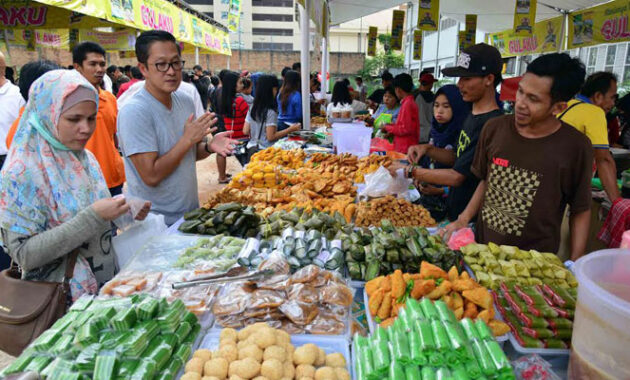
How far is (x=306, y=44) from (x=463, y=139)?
12.9 feet

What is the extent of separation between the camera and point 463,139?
2.80 meters

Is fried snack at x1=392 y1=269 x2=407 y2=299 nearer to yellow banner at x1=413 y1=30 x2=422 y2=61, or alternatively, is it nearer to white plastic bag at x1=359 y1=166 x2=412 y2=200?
white plastic bag at x1=359 y1=166 x2=412 y2=200

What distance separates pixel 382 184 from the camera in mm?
3324

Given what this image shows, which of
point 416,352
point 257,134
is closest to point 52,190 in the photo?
point 416,352

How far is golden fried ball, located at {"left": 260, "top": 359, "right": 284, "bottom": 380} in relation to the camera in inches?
47.6

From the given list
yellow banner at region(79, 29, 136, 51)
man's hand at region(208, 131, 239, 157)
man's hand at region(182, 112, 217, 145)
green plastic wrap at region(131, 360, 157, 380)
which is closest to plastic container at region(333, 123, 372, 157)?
man's hand at region(208, 131, 239, 157)

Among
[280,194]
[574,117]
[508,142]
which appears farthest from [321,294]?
[574,117]

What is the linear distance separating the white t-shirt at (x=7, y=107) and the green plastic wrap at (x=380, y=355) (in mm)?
4440

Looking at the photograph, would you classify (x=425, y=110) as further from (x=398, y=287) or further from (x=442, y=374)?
(x=442, y=374)

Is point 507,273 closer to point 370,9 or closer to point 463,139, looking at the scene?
point 463,139

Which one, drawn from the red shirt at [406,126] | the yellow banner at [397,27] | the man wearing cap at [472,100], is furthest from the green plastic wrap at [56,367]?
the yellow banner at [397,27]

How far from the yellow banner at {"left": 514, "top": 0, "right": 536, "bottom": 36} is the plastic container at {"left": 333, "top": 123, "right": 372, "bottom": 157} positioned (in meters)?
7.76

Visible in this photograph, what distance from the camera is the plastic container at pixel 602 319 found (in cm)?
97

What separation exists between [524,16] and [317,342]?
11387 millimetres
